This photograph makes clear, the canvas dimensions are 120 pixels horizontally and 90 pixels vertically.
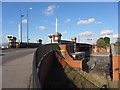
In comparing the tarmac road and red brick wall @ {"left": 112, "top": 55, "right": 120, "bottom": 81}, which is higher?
the tarmac road

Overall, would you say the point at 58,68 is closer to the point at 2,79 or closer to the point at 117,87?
the point at 117,87

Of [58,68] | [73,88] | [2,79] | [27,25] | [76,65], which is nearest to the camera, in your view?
[2,79]

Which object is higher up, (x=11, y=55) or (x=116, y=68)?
(x=11, y=55)

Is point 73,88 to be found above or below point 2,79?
below

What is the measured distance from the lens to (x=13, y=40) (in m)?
27.9

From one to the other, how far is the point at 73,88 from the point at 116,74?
7533 mm

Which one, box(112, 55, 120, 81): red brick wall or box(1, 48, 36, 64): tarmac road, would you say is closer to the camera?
box(1, 48, 36, 64): tarmac road

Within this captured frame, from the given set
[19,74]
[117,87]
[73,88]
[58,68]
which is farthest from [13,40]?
[19,74]

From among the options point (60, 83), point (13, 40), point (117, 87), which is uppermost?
point (13, 40)

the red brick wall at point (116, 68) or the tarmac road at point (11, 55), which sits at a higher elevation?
the tarmac road at point (11, 55)

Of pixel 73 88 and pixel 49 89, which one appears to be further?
pixel 73 88

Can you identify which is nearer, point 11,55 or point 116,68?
point 11,55

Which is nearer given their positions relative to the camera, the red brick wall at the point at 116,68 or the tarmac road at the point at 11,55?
the tarmac road at the point at 11,55

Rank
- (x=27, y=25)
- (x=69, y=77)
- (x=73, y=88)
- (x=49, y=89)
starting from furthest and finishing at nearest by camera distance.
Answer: (x=27, y=25)
(x=69, y=77)
(x=73, y=88)
(x=49, y=89)
